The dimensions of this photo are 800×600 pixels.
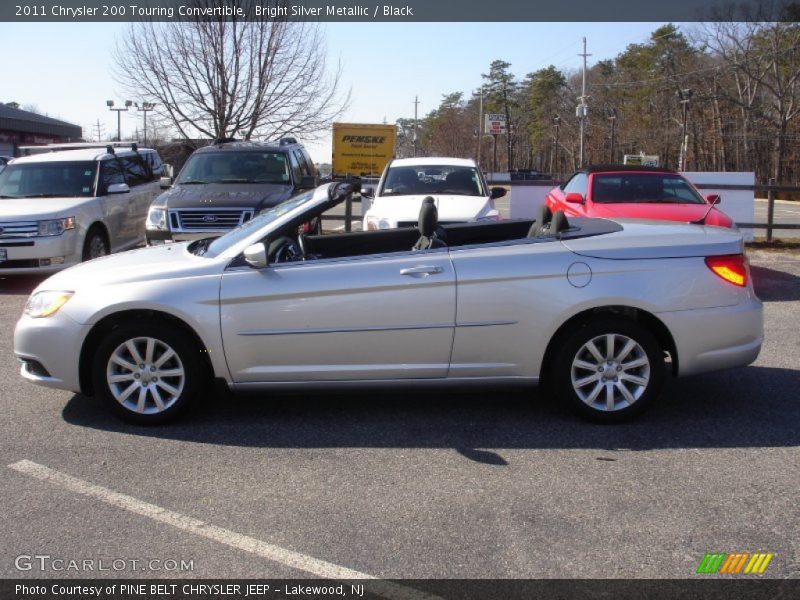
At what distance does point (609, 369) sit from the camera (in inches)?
199

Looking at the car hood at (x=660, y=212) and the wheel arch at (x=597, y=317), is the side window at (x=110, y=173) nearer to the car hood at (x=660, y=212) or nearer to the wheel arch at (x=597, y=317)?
the car hood at (x=660, y=212)

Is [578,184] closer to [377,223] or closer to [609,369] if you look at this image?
[377,223]

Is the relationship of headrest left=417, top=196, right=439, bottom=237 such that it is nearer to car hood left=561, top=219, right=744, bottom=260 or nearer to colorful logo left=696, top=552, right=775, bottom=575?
car hood left=561, top=219, right=744, bottom=260

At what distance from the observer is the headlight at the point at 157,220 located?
10.6 meters

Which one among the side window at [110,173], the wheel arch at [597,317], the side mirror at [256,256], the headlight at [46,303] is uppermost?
the side window at [110,173]

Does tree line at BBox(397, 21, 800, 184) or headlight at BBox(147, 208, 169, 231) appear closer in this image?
headlight at BBox(147, 208, 169, 231)

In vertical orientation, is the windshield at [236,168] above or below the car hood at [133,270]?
above

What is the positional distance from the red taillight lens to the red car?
4.91 m

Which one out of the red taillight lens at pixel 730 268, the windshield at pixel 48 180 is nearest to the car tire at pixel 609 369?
the red taillight lens at pixel 730 268

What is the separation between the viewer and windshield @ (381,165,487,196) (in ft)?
36.7

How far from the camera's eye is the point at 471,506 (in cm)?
391

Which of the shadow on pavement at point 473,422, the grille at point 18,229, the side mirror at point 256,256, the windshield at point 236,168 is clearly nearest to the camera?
the shadow on pavement at point 473,422

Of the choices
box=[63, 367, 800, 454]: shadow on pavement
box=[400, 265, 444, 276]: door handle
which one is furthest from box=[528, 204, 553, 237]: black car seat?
box=[63, 367, 800, 454]: shadow on pavement

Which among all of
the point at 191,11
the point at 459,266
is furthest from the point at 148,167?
the point at 459,266
